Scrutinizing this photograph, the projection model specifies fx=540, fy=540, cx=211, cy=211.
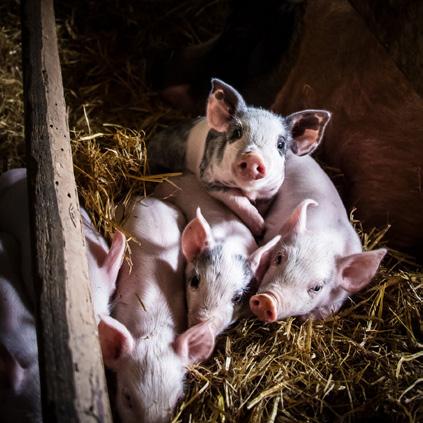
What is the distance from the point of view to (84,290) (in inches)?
63.2

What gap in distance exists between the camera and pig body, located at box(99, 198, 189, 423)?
199cm

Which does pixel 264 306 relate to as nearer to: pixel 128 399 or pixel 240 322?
pixel 240 322

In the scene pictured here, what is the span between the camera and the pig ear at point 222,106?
2.70 meters

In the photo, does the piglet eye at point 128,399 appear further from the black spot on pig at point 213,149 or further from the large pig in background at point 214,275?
the black spot on pig at point 213,149

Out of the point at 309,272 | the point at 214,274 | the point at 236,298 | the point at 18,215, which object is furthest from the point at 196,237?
the point at 18,215

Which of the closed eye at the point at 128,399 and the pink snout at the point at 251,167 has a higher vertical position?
the pink snout at the point at 251,167

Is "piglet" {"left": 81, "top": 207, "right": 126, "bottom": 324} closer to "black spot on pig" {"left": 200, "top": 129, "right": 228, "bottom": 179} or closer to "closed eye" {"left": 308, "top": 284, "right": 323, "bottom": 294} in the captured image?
"black spot on pig" {"left": 200, "top": 129, "right": 228, "bottom": 179}

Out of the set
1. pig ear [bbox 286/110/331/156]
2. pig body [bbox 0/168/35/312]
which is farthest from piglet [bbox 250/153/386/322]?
pig body [bbox 0/168/35/312]

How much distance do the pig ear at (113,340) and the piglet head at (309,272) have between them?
0.55m

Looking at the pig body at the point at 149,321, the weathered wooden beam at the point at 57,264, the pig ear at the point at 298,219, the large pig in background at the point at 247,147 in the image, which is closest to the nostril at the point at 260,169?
the large pig in background at the point at 247,147

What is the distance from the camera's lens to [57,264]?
1.62 meters

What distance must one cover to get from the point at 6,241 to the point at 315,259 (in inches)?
55.2

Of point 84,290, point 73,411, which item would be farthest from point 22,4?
point 73,411

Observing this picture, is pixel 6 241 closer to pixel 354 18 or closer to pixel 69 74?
pixel 69 74
